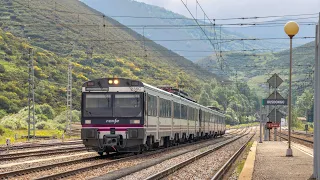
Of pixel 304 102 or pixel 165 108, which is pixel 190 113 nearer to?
pixel 165 108

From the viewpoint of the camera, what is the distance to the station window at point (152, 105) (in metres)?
23.7

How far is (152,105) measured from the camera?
24.4 metres

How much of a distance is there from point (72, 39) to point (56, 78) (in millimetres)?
26401

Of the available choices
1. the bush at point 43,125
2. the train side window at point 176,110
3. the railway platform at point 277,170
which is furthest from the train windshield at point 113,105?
the bush at point 43,125

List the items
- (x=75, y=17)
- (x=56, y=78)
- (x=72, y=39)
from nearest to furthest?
(x=56, y=78) < (x=72, y=39) < (x=75, y=17)

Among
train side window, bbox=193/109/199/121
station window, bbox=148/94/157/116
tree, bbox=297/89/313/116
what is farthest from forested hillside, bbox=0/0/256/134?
station window, bbox=148/94/157/116

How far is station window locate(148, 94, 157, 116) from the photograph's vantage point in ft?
77.8

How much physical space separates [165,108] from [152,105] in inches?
141

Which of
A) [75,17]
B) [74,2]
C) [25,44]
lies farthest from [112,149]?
[74,2]

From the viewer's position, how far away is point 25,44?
351 ft

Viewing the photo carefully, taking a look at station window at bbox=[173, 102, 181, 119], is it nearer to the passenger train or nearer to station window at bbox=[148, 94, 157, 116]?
station window at bbox=[148, 94, 157, 116]

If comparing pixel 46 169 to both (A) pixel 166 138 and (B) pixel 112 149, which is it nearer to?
(B) pixel 112 149

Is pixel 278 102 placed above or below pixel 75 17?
below

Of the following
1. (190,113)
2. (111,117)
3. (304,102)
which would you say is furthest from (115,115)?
(304,102)
